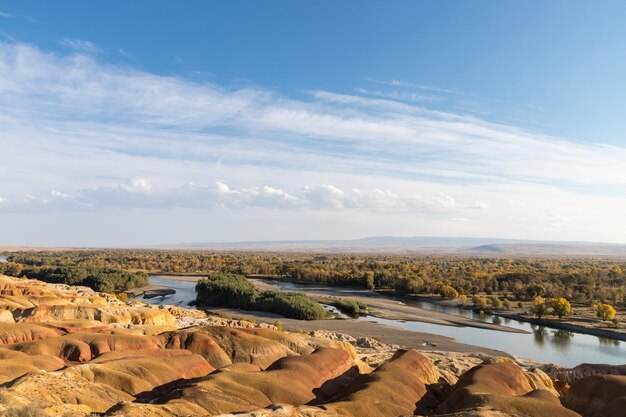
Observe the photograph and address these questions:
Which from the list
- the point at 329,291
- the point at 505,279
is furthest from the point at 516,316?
the point at 329,291

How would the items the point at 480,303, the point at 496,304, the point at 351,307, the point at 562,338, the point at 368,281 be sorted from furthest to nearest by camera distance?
the point at 368,281
the point at 480,303
the point at 496,304
the point at 351,307
the point at 562,338

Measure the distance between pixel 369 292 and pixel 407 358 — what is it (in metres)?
71.6

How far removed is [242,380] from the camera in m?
24.8

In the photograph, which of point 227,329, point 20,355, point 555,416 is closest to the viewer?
point 555,416

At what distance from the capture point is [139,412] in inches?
694

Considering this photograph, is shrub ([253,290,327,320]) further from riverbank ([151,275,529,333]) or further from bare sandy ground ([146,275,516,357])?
riverbank ([151,275,529,333])

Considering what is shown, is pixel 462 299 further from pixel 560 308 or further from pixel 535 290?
pixel 560 308

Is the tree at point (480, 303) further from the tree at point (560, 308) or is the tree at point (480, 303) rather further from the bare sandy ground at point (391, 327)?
the tree at point (560, 308)

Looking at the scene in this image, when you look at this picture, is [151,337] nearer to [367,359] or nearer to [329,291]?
[367,359]

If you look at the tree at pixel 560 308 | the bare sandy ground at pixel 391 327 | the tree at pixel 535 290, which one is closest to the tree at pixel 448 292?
the bare sandy ground at pixel 391 327

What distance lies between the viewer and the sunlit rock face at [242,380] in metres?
20.0

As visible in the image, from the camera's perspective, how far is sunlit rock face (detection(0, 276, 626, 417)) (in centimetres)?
1997

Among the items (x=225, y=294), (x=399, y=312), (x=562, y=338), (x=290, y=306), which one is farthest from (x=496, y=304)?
(x=225, y=294)

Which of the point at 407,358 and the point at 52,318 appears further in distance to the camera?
the point at 52,318
